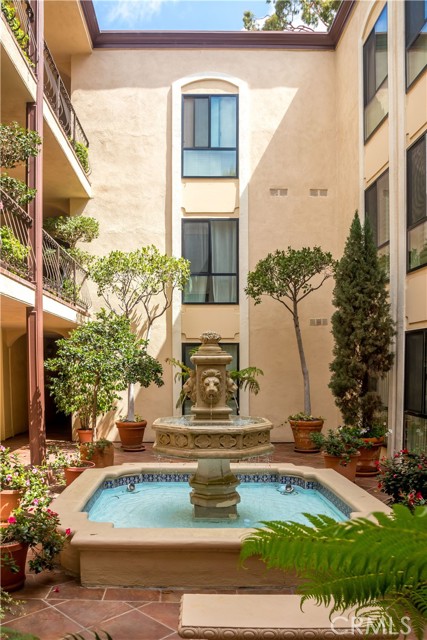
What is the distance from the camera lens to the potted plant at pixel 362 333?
1048 cm

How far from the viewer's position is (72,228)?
13602 mm

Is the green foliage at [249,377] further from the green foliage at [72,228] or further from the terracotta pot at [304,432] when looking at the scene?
the green foliage at [72,228]

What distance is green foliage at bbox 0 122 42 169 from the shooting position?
7234 mm

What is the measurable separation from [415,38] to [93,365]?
7.65 m

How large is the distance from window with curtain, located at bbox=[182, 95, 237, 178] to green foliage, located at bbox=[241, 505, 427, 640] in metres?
13.3

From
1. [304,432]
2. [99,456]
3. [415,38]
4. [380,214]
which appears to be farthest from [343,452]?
[415,38]

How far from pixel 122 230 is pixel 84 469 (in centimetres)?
751

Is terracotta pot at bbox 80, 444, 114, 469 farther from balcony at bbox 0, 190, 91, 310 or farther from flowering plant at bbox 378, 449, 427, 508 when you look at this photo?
flowering plant at bbox 378, 449, 427, 508

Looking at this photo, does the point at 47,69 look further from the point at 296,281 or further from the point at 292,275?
the point at 296,281

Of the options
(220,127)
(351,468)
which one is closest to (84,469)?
(351,468)

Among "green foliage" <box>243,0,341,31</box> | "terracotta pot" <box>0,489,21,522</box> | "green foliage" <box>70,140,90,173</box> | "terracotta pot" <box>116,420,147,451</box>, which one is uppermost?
"green foliage" <box>243,0,341,31</box>

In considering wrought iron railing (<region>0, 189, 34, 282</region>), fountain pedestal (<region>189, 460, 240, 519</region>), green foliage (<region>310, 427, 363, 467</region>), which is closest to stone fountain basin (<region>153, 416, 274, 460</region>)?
fountain pedestal (<region>189, 460, 240, 519</region>)

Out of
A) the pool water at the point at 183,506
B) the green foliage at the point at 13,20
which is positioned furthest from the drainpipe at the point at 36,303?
the pool water at the point at 183,506

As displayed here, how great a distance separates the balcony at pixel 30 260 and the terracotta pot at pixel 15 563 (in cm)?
411
